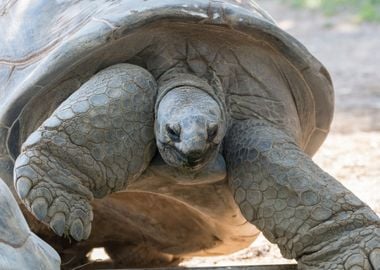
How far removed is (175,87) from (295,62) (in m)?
0.59

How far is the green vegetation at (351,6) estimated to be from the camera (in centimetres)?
1454

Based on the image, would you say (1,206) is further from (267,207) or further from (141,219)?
(141,219)

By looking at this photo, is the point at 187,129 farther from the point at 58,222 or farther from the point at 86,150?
the point at 58,222

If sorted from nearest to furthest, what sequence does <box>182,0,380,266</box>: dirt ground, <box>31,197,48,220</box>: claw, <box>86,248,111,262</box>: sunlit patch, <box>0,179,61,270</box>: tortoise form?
1. <box>0,179,61,270</box>: tortoise
2. <box>31,197,48,220</box>: claw
3. <box>86,248,111,262</box>: sunlit patch
4. <box>182,0,380,266</box>: dirt ground

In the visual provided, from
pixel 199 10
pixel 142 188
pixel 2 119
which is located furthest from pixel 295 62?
pixel 2 119

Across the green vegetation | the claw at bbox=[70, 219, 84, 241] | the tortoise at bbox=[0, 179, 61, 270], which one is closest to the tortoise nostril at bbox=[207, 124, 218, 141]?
the claw at bbox=[70, 219, 84, 241]

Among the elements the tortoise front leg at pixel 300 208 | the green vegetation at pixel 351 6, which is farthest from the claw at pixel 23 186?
the green vegetation at pixel 351 6

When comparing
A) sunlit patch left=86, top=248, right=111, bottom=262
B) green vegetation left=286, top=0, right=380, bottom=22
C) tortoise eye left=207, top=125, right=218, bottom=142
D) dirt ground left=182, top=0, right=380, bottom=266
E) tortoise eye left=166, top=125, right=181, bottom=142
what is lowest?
green vegetation left=286, top=0, right=380, bottom=22

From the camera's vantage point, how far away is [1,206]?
9.06 feet

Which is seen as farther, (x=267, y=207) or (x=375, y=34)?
(x=375, y=34)

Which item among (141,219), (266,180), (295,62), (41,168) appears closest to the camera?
(41,168)

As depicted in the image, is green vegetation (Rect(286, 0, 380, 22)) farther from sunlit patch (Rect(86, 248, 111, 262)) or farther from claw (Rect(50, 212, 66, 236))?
claw (Rect(50, 212, 66, 236))

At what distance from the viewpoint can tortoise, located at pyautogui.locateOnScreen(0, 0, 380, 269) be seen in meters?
3.70

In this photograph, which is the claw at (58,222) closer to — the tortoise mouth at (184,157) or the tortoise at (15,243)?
the tortoise mouth at (184,157)
